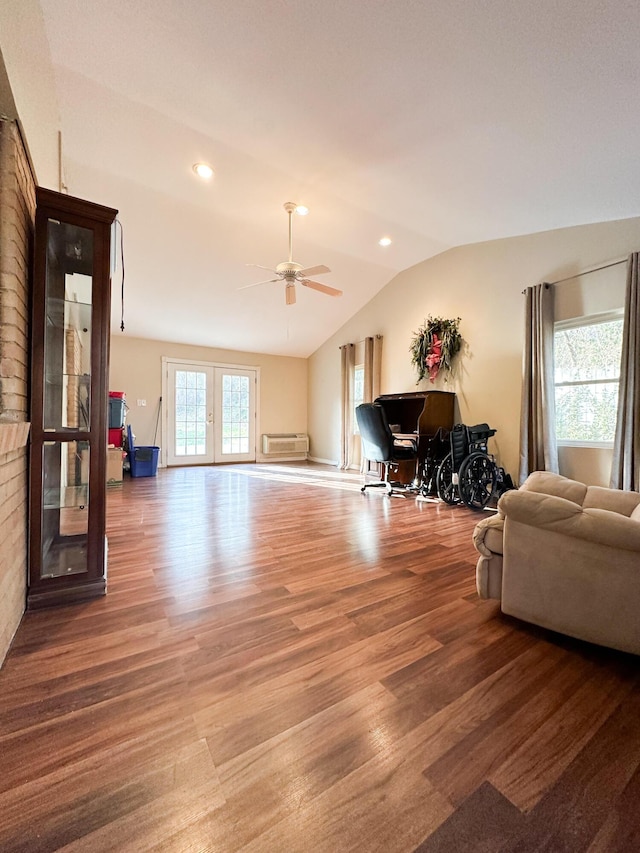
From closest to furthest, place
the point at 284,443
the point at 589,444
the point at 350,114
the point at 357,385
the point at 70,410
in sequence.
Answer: the point at 70,410 < the point at 350,114 < the point at 589,444 < the point at 357,385 < the point at 284,443

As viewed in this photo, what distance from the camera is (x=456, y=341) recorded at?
496 centimetres

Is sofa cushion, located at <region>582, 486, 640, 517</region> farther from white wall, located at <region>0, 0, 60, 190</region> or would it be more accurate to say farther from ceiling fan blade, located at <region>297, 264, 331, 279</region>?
white wall, located at <region>0, 0, 60, 190</region>

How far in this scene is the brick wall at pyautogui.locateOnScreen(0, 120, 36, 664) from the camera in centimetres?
142

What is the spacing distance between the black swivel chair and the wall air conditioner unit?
3736 mm

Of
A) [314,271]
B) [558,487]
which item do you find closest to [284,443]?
[314,271]

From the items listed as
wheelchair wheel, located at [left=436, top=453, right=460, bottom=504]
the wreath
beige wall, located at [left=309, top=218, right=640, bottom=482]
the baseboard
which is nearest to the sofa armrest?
wheelchair wheel, located at [left=436, top=453, right=460, bottom=504]

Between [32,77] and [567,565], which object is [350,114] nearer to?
[32,77]

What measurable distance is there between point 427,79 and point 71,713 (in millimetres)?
3571

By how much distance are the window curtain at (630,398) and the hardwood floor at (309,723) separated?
7.83 feet

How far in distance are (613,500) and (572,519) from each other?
1.79 ft

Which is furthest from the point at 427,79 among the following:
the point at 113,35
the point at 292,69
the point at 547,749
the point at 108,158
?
the point at 547,749

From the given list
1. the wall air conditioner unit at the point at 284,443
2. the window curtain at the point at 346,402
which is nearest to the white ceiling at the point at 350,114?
the window curtain at the point at 346,402

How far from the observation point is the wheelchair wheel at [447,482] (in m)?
4.14

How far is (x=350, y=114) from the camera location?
2.47 meters
